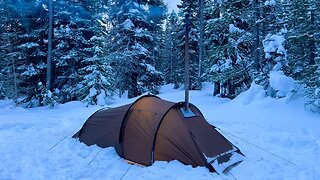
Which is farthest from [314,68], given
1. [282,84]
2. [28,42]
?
[28,42]

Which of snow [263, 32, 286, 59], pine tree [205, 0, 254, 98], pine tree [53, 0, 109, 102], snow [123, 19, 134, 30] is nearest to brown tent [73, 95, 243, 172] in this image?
snow [263, 32, 286, 59]

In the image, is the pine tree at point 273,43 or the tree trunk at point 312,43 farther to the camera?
the pine tree at point 273,43

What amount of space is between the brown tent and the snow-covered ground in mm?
265

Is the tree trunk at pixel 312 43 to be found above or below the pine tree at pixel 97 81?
above

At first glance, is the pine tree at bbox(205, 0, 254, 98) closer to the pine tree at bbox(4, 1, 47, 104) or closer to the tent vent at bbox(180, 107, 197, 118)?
the tent vent at bbox(180, 107, 197, 118)

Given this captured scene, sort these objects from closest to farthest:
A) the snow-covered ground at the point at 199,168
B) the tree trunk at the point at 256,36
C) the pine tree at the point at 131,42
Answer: the snow-covered ground at the point at 199,168, the tree trunk at the point at 256,36, the pine tree at the point at 131,42

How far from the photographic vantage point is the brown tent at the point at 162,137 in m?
7.01

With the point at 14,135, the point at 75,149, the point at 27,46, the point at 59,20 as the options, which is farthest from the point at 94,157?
the point at 59,20

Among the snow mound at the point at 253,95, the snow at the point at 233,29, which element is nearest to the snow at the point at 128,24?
the snow at the point at 233,29

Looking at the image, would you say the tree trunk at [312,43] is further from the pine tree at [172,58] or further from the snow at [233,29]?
the pine tree at [172,58]

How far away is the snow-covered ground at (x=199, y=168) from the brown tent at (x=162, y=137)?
265mm

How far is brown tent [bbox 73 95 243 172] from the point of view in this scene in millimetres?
7012

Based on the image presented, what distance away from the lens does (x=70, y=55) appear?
20.3m

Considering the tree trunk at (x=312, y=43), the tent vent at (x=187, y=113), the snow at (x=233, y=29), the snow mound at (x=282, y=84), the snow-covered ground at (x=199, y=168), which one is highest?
the snow at (x=233, y=29)
